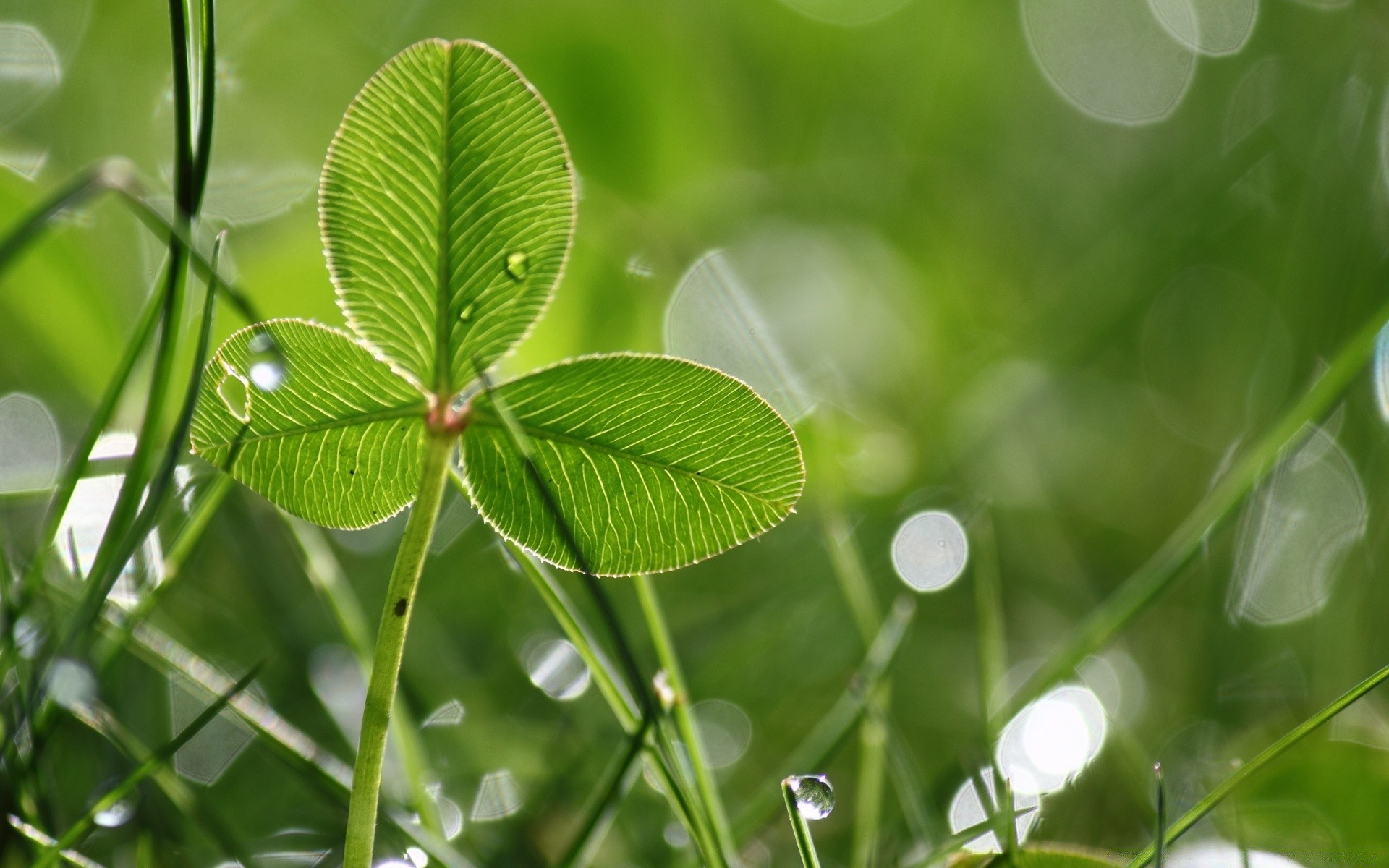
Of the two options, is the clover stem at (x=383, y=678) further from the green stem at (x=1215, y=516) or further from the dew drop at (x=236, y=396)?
the green stem at (x=1215, y=516)

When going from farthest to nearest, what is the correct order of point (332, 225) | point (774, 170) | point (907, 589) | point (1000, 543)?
point (774, 170) → point (1000, 543) → point (907, 589) → point (332, 225)

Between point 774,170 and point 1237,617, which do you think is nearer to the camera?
point 1237,617

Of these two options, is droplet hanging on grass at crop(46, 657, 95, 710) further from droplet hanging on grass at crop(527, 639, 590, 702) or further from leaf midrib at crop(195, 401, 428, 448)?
droplet hanging on grass at crop(527, 639, 590, 702)

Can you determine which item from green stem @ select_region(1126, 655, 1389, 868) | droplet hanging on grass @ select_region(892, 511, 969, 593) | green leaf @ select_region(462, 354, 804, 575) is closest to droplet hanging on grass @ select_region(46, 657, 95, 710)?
green leaf @ select_region(462, 354, 804, 575)

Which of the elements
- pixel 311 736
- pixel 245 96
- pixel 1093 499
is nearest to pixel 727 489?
pixel 311 736

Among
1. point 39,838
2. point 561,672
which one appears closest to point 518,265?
point 39,838

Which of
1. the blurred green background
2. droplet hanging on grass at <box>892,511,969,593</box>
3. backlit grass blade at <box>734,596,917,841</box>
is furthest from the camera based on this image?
droplet hanging on grass at <box>892,511,969,593</box>

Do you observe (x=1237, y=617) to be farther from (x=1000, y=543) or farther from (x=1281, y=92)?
(x=1281, y=92)
